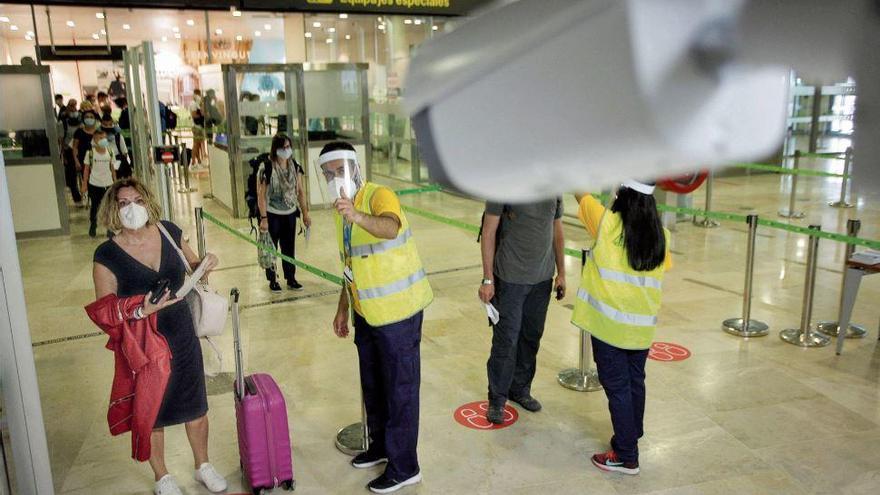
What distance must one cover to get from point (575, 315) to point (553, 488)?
0.87 meters

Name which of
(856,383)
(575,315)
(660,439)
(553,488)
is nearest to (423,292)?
(575,315)

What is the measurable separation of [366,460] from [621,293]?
5.18ft

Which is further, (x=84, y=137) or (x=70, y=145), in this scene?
(x=70, y=145)

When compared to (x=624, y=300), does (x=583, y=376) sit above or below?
below

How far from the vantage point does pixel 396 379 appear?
337 cm

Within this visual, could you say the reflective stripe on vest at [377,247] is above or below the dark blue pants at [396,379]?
above

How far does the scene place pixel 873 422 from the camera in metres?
4.16

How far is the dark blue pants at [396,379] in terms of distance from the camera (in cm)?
335

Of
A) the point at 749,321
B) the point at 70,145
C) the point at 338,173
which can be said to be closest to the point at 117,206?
the point at 338,173

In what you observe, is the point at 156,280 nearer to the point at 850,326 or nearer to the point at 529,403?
the point at 529,403

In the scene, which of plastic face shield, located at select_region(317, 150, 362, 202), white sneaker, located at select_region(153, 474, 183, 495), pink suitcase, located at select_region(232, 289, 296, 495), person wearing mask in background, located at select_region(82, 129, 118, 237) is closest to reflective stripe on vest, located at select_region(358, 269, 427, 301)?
plastic face shield, located at select_region(317, 150, 362, 202)

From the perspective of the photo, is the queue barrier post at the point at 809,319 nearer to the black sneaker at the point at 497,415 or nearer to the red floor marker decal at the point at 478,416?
the red floor marker decal at the point at 478,416

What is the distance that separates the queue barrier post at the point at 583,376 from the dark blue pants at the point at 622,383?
102cm

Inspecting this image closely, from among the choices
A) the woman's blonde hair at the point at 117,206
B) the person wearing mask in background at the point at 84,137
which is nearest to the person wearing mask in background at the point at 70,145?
the person wearing mask in background at the point at 84,137
